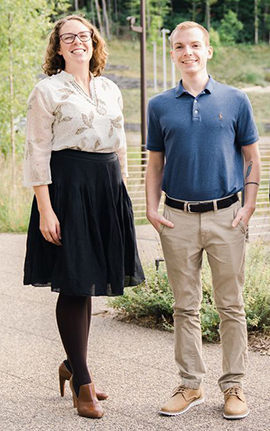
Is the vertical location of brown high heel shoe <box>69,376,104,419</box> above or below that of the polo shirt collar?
below

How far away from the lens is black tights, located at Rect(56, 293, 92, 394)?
4.12 m

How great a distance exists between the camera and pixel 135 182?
13016 mm

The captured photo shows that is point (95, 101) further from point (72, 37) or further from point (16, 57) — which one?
point (16, 57)

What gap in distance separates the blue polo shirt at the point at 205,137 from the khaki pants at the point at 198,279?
0.12 metres

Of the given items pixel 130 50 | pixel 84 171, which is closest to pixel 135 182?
pixel 84 171

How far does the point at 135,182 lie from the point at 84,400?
900 cm

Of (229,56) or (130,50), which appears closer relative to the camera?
(130,50)

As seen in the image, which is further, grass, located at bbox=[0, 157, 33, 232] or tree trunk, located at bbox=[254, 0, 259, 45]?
tree trunk, located at bbox=[254, 0, 259, 45]

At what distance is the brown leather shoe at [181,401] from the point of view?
4129mm

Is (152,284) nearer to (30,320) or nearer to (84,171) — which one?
(30,320)

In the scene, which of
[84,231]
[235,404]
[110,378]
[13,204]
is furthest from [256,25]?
[235,404]

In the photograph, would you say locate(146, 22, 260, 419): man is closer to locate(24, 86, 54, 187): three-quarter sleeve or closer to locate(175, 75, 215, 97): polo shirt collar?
locate(175, 75, 215, 97): polo shirt collar

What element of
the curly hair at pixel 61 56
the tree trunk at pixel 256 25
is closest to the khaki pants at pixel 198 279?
the curly hair at pixel 61 56

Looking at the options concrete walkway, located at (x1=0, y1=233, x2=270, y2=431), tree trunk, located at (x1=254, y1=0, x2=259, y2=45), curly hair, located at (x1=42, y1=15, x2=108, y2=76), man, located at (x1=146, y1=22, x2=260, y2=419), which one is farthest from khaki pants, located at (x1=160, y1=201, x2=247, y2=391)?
tree trunk, located at (x1=254, y1=0, x2=259, y2=45)
